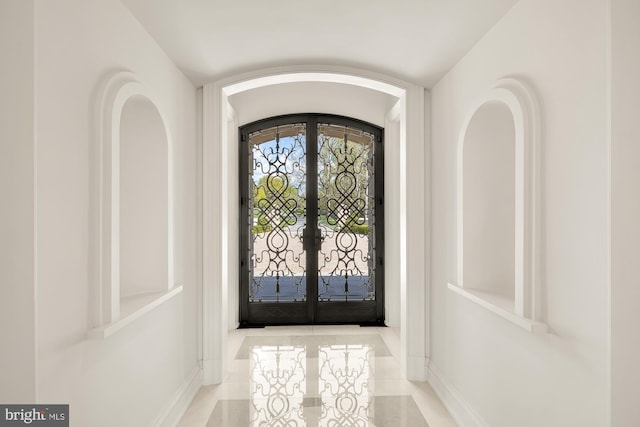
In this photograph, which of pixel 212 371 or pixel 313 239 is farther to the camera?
pixel 313 239

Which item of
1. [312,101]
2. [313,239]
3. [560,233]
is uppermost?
[312,101]

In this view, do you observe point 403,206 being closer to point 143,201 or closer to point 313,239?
point 313,239

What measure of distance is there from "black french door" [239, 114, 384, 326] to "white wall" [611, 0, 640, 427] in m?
3.52

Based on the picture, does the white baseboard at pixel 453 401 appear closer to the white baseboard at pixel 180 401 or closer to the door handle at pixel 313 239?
the white baseboard at pixel 180 401

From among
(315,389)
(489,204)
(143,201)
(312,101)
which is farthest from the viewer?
(312,101)

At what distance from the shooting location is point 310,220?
4.74 meters

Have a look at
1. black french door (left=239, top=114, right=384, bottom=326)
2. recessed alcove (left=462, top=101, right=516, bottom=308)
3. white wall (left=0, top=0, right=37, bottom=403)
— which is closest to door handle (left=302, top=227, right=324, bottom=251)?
black french door (left=239, top=114, right=384, bottom=326)

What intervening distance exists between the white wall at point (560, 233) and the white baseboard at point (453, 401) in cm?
2

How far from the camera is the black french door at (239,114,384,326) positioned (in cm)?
473

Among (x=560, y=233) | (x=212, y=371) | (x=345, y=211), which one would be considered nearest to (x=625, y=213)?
(x=560, y=233)

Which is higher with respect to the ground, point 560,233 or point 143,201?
point 143,201

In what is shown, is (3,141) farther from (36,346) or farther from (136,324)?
(136,324)

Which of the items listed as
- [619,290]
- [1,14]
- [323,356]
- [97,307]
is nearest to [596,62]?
[619,290]

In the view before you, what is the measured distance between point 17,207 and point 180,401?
1885 millimetres
